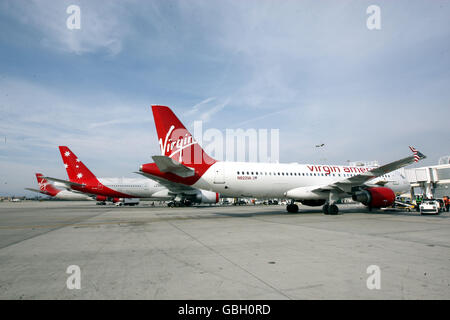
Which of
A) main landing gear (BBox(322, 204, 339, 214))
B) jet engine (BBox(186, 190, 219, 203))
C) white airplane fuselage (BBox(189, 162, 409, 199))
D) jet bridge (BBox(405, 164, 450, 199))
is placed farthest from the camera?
jet bridge (BBox(405, 164, 450, 199))

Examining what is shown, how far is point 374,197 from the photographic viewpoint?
17156 millimetres

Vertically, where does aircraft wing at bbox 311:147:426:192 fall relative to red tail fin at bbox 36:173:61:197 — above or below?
above

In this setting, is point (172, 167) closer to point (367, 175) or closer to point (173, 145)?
point (173, 145)

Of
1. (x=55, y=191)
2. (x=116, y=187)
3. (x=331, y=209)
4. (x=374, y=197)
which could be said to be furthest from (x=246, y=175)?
(x=55, y=191)

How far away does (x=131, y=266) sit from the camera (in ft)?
15.5

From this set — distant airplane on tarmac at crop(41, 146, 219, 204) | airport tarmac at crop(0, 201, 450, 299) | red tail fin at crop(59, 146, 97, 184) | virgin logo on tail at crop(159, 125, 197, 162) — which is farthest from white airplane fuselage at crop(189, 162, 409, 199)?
red tail fin at crop(59, 146, 97, 184)

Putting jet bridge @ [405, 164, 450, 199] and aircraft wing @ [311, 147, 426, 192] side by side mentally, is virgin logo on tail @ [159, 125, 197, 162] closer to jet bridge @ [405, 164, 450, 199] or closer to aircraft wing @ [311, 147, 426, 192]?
aircraft wing @ [311, 147, 426, 192]

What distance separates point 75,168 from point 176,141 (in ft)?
75.8

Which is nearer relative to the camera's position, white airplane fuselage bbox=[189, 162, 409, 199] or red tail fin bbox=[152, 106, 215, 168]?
red tail fin bbox=[152, 106, 215, 168]

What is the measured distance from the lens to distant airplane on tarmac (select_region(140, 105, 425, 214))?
14.8 meters

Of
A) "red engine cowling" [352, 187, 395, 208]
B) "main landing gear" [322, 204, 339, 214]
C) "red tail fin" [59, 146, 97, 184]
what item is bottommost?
"main landing gear" [322, 204, 339, 214]

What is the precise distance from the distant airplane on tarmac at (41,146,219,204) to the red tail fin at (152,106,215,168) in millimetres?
13487

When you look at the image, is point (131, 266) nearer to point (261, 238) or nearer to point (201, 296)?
point (201, 296)
